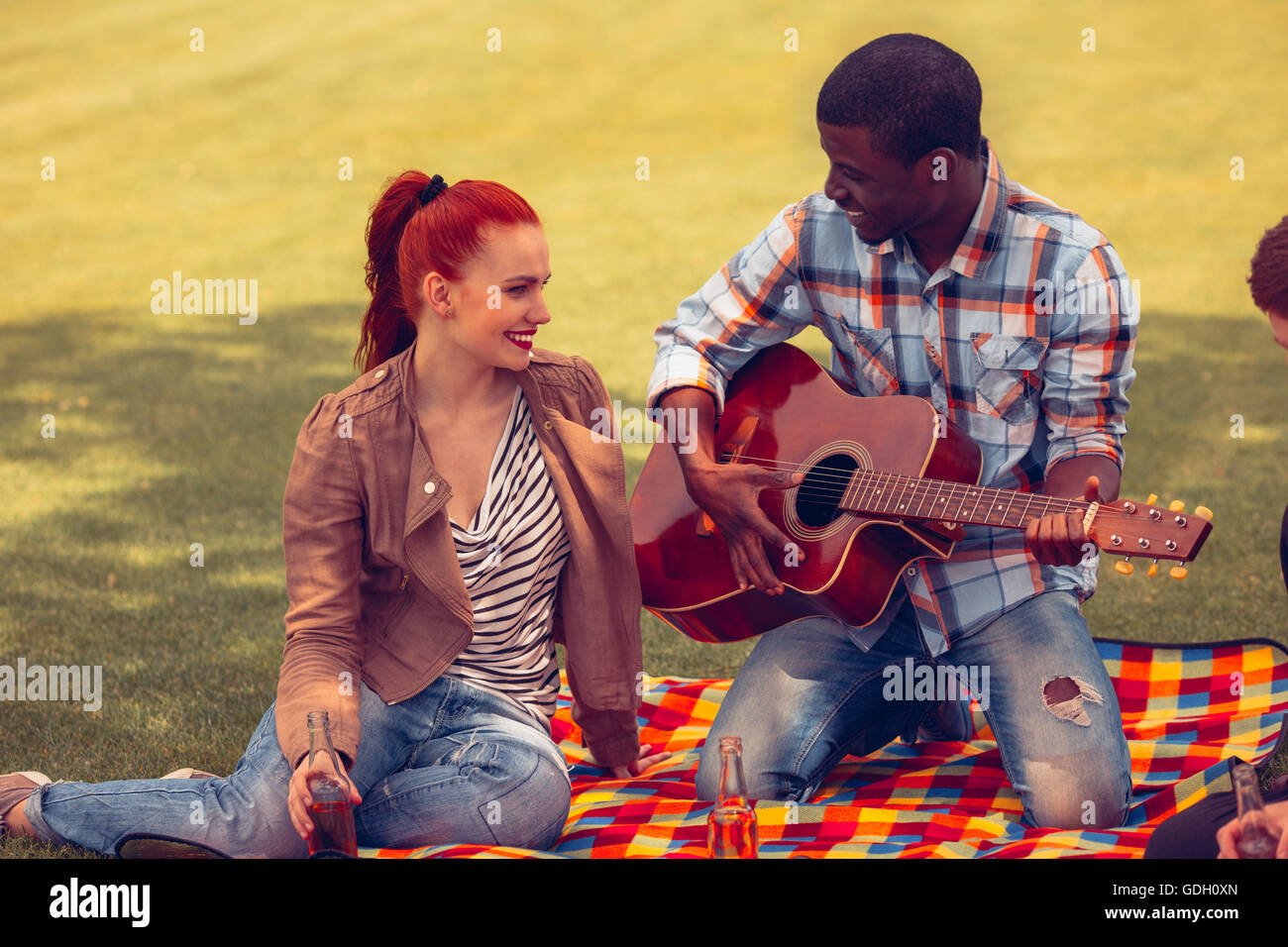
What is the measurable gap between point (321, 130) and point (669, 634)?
46.9 feet

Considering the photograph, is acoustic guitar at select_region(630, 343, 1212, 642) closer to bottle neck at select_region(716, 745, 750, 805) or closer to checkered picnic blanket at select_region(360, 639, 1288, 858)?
checkered picnic blanket at select_region(360, 639, 1288, 858)

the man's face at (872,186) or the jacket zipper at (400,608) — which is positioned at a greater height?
the man's face at (872,186)

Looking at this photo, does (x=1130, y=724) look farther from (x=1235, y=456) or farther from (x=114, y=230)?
(x=114, y=230)

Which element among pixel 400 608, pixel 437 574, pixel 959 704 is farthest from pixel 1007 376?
pixel 400 608

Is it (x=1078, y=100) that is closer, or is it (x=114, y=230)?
(x=114, y=230)

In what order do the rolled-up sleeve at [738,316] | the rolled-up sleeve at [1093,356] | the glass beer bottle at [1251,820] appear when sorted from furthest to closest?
the rolled-up sleeve at [738,316] < the rolled-up sleeve at [1093,356] < the glass beer bottle at [1251,820]

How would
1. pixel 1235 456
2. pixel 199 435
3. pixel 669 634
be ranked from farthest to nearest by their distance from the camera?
1. pixel 199 435
2. pixel 1235 456
3. pixel 669 634

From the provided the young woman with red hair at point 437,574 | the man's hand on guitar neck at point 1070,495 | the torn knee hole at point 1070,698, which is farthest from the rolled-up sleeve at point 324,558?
the torn knee hole at point 1070,698

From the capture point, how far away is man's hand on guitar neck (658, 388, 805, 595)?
4031mm

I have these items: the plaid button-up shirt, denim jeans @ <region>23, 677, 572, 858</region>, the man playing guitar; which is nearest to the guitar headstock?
the man playing guitar

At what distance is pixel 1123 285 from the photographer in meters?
3.92

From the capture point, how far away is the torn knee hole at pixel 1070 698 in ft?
12.6

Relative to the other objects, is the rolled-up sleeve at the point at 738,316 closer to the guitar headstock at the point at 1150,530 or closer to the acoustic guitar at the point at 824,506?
the acoustic guitar at the point at 824,506
